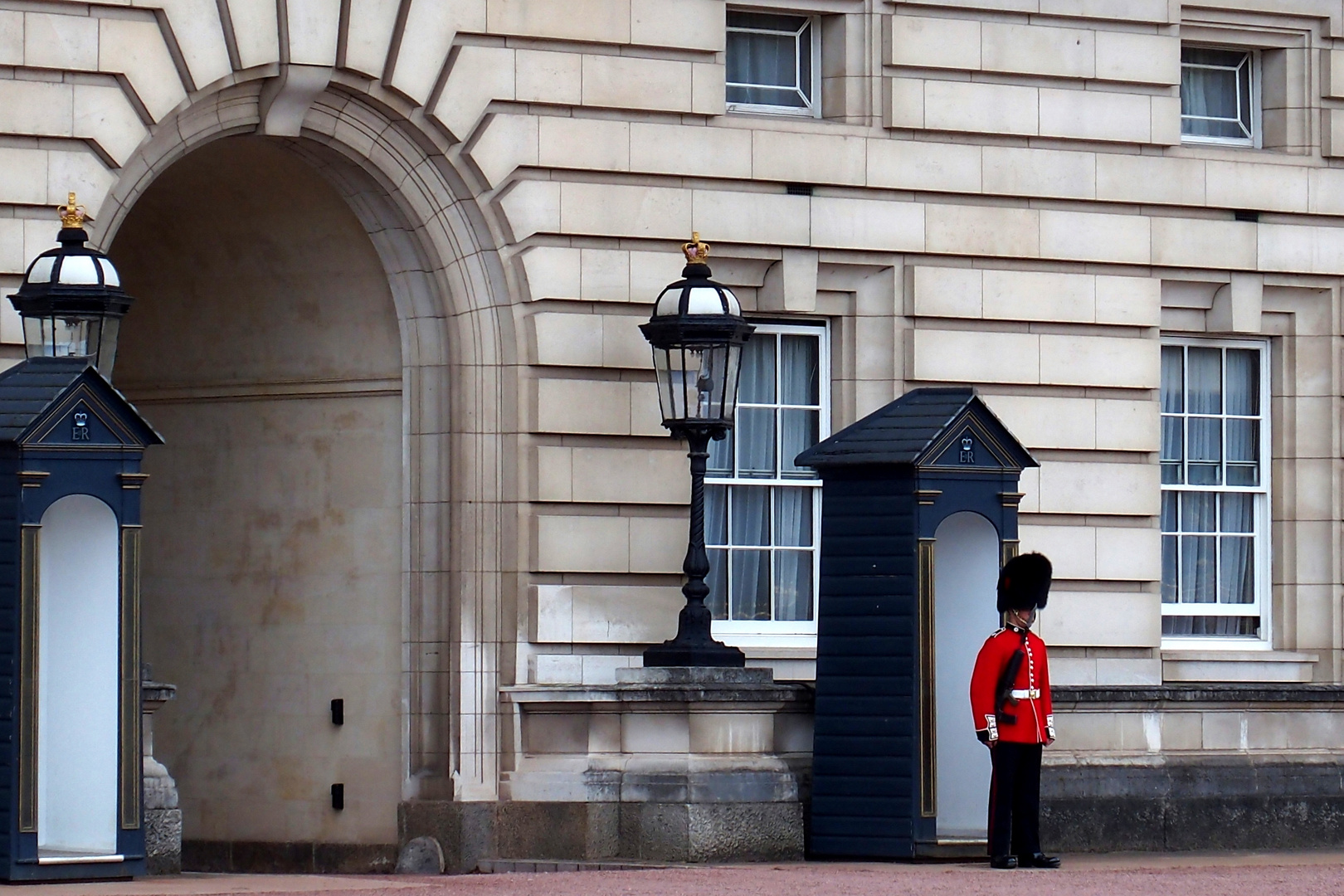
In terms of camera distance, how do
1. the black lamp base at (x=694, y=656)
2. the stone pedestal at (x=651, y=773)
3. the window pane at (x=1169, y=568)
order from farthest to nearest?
the window pane at (x=1169, y=568) → the black lamp base at (x=694, y=656) → the stone pedestal at (x=651, y=773)

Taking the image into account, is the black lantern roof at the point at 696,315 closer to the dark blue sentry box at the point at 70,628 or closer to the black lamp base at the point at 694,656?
the black lamp base at the point at 694,656

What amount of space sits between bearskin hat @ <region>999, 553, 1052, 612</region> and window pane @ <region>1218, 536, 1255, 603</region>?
3.33 m

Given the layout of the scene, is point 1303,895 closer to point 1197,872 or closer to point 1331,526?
point 1197,872

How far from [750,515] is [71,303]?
3901 mm

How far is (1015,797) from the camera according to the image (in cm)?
1141

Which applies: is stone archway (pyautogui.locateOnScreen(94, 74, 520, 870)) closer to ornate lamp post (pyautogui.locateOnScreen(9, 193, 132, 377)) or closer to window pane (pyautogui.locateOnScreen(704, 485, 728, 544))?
window pane (pyautogui.locateOnScreen(704, 485, 728, 544))

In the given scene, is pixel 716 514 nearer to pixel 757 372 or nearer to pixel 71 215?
pixel 757 372

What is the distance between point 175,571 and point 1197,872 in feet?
18.1

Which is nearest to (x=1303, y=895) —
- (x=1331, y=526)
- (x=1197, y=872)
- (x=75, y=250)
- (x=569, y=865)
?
(x=1197, y=872)

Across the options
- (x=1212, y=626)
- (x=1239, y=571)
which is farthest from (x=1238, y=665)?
(x=1239, y=571)

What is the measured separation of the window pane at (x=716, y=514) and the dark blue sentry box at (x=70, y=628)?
353 centimetres

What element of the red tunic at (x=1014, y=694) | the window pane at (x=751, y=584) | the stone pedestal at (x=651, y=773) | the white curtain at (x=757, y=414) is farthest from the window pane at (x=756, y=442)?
the red tunic at (x=1014, y=694)

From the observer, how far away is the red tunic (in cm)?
1135

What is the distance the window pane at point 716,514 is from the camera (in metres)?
13.3
